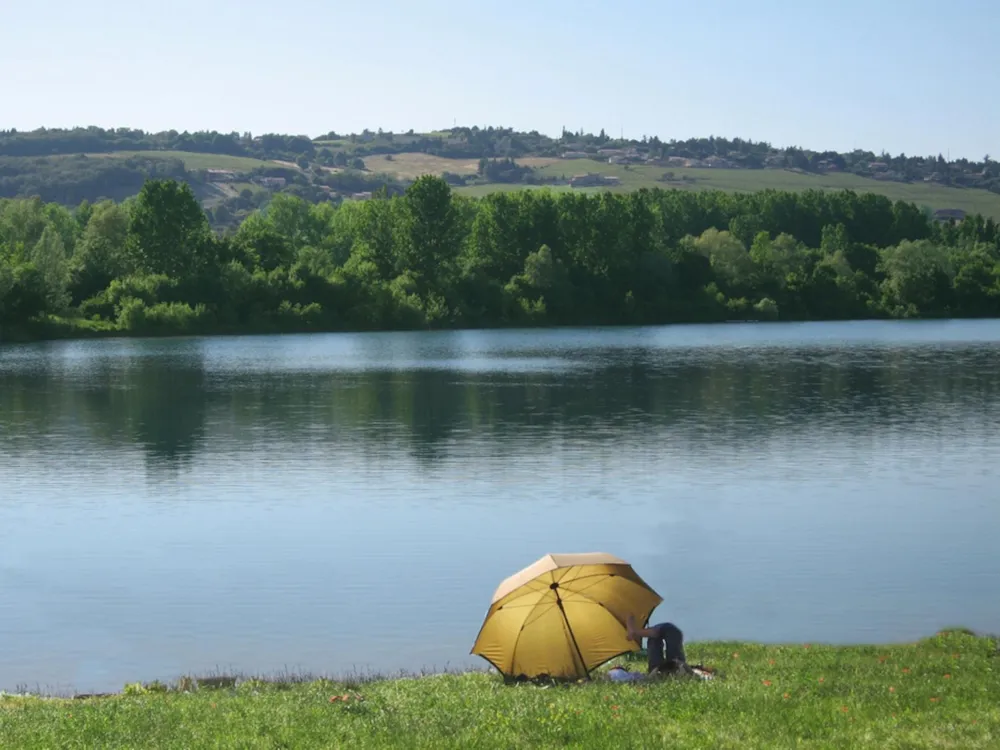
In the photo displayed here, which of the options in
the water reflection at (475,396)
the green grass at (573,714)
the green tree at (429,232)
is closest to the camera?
the green grass at (573,714)

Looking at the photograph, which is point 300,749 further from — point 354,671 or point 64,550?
point 64,550

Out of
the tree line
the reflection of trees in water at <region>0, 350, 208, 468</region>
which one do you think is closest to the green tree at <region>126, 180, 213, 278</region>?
the tree line

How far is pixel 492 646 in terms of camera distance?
1806 centimetres

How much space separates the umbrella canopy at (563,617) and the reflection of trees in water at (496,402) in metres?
28.1

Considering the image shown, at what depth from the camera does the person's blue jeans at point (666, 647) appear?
56.2 feet

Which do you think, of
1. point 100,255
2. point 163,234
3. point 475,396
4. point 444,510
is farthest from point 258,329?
point 444,510

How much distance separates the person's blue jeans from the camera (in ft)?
56.2

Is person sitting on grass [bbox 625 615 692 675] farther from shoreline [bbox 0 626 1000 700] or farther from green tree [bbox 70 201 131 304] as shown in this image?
green tree [bbox 70 201 131 304]

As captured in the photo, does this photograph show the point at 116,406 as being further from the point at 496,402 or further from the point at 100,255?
the point at 100,255

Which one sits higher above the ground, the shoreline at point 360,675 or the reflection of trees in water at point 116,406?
the shoreline at point 360,675

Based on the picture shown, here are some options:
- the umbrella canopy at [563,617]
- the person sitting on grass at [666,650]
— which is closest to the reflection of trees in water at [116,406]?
the umbrella canopy at [563,617]

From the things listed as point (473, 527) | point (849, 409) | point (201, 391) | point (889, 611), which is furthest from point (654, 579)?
point (201, 391)

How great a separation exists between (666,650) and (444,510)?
62.2 ft

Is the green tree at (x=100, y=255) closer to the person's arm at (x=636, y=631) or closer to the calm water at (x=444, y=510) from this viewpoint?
the calm water at (x=444, y=510)
